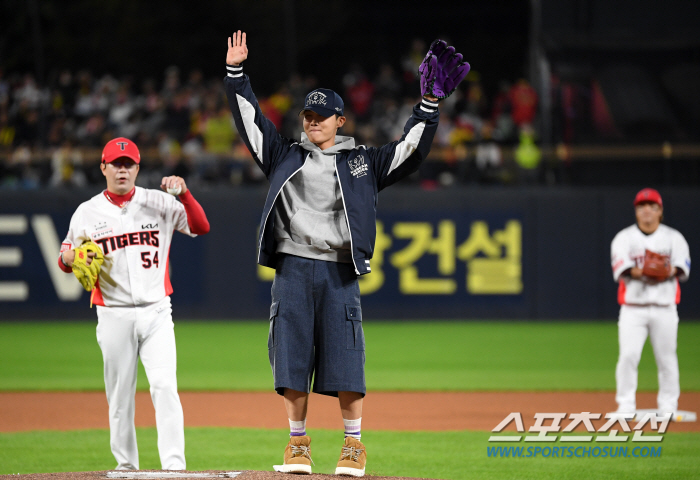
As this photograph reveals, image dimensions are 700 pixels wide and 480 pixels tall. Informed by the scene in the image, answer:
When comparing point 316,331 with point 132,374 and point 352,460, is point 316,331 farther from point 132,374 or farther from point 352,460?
point 132,374

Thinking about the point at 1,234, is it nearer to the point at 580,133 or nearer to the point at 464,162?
the point at 464,162

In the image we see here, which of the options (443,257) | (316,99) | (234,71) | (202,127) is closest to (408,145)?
(316,99)

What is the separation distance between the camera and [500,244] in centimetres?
1661

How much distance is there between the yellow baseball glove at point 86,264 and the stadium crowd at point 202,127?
1076cm

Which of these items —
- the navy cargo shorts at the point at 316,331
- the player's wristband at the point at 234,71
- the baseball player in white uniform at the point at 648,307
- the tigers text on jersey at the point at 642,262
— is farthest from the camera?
the tigers text on jersey at the point at 642,262

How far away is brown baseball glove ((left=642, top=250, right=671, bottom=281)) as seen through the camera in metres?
8.12

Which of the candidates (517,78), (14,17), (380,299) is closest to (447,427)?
(380,299)

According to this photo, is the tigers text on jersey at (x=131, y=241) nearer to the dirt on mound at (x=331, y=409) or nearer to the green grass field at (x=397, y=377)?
the green grass field at (x=397, y=377)

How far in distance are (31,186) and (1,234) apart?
104 centimetres

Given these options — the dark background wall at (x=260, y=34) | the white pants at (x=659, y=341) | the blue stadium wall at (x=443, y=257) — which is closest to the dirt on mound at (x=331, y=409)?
the white pants at (x=659, y=341)

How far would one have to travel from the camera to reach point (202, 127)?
61.5 ft

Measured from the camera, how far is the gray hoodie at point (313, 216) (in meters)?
4.90

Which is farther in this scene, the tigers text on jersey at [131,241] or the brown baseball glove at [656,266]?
the brown baseball glove at [656,266]

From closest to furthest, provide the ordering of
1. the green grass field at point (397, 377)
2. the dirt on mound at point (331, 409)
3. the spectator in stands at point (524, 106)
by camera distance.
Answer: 1. the green grass field at point (397, 377)
2. the dirt on mound at point (331, 409)
3. the spectator in stands at point (524, 106)
